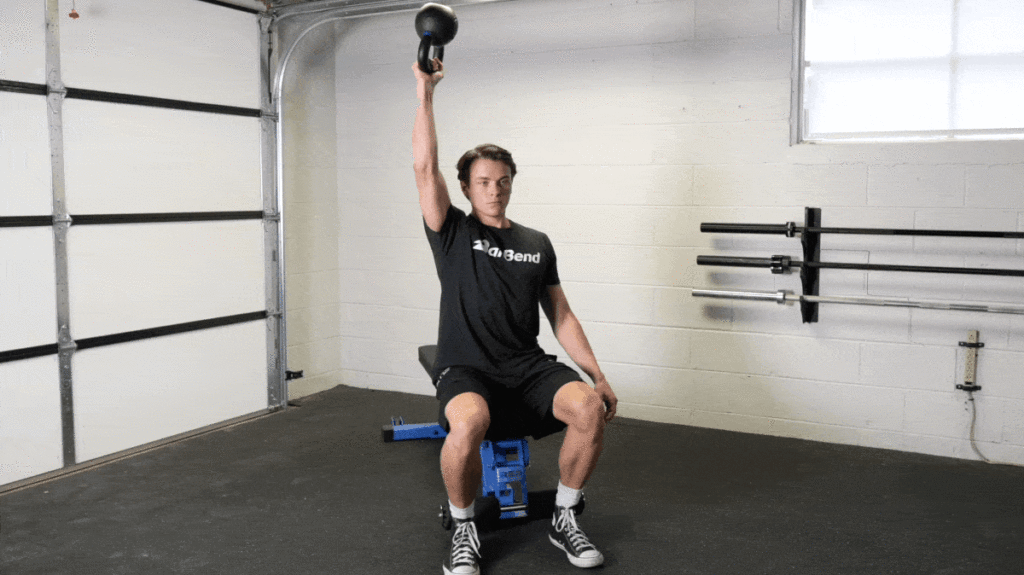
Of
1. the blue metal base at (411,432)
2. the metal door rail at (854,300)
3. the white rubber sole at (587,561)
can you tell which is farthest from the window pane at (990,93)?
the blue metal base at (411,432)

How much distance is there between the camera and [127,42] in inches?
139

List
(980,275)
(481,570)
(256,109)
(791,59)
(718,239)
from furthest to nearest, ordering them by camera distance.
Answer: (256,109), (718,239), (791,59), (980,275), (481,570)

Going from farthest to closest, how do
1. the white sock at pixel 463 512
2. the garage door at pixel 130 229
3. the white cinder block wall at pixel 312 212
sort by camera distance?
the white cinder block wall at pixel 312 212
the garage door at pixel 130 229
the white sock at pixel 463 512

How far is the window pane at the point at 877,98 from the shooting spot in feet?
11.4

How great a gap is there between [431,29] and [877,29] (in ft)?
6.73

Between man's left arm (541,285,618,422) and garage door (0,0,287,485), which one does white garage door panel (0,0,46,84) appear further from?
man's left arm (541,285,618,422)

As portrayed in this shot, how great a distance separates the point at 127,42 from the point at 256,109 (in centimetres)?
72

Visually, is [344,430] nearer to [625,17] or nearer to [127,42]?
[127,42]

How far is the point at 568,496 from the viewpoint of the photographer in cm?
259

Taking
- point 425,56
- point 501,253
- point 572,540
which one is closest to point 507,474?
point 572,540

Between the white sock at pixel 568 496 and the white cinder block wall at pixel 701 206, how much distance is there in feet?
5.05

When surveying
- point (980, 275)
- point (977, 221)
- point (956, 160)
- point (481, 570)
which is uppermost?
point (956, 160)

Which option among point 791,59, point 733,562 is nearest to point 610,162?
point 791,59

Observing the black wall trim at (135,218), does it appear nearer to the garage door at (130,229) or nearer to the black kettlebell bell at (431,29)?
the garage door at (130,229)
